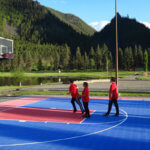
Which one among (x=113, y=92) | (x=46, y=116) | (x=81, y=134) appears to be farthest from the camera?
(x=46, y=116)

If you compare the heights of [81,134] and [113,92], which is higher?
[113,92]

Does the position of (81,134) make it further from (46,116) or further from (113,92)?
(46,116)

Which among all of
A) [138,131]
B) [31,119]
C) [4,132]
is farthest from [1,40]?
[138,131]

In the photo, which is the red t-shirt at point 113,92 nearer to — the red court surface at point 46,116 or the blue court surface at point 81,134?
the blue court surface at point 81,134

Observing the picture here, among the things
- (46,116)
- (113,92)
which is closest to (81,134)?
(113,92)

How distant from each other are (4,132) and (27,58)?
423 ft

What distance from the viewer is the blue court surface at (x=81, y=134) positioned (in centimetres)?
697

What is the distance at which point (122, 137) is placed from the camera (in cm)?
781

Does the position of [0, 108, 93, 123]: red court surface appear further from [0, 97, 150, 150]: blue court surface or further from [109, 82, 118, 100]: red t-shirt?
[109, 82, 118, 100]: red t-shirt

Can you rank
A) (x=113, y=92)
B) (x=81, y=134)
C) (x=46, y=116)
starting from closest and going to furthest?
(x=81, y=134) → (x=113, y=92) → (x=46, y=116)

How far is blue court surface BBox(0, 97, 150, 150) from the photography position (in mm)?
6973

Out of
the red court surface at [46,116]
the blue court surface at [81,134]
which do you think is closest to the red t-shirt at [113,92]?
the blue court surface at [81,134]

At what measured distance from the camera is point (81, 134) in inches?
324

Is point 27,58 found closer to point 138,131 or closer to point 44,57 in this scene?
point 44,57
